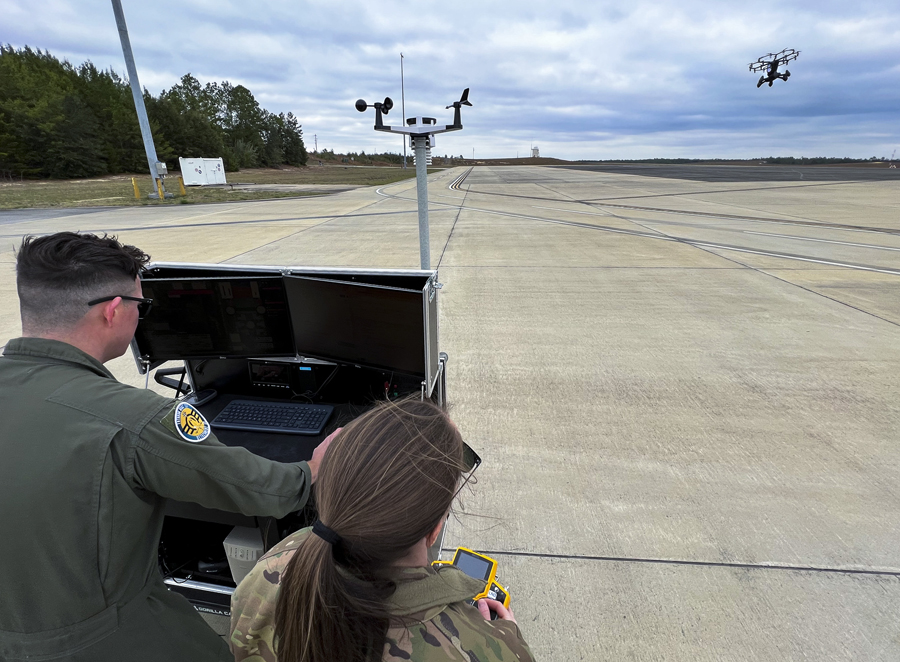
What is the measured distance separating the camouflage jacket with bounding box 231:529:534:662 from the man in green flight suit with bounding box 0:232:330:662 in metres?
0.31

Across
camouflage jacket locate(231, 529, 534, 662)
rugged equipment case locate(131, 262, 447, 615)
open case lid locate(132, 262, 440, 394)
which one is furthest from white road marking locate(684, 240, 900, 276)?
camouflage jacket locate(231, 529, 534, 662)

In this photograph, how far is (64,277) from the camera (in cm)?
135

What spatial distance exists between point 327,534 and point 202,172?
33.4 meters

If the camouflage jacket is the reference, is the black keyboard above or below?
below

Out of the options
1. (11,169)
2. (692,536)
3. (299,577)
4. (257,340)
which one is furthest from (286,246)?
(11,169)

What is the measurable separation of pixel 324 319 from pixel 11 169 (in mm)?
60030

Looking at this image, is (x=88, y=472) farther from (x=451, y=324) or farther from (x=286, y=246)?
(x=286, y=246)

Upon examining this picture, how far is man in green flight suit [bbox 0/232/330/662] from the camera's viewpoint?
1.12m

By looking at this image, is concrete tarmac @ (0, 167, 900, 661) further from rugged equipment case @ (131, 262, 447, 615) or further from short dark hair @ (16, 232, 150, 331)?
short dark hair @ (16, 232, 150, 331)

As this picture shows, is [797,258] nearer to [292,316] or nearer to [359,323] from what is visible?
[359,323]

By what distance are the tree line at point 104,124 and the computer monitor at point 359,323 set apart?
57663 millimetres

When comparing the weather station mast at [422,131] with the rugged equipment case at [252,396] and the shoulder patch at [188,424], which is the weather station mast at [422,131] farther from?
the shoulder patch at [188,424]

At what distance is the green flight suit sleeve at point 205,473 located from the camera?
1.22 m

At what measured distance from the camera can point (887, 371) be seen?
421 cm
